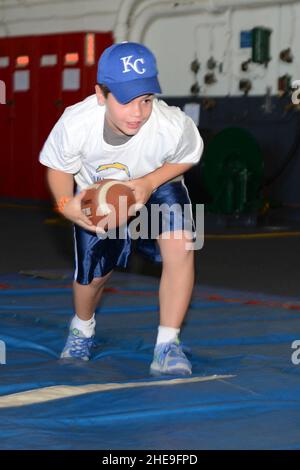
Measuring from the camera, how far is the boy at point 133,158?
146 inches

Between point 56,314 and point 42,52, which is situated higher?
point 42,52

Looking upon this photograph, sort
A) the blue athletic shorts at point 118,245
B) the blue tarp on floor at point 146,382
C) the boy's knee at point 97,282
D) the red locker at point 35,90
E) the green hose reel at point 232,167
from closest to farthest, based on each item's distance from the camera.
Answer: the blue tarp on floor at point 146,382
the blue athletic shorts at point 118,245
the boy's knee at point 97,282
the green hose reel at point 232,167
the red locker at point 35,90

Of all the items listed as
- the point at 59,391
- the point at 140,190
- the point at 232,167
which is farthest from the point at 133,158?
the point at 232,167

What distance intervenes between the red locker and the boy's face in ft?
31.1

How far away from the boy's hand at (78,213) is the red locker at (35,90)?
950 centimetres

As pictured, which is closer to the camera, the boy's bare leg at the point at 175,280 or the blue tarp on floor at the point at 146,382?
the blue tarp on floor at the point at 146,382

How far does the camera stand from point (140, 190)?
374cm

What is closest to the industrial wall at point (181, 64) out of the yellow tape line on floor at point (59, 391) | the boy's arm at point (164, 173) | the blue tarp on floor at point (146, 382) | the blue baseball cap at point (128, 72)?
the blue tarp on floor at point (146, 382)

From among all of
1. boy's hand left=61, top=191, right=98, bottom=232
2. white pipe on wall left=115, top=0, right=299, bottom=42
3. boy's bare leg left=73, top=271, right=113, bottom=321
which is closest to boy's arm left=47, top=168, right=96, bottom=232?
boy's hand left=61, top=191, right=98, bottom=232

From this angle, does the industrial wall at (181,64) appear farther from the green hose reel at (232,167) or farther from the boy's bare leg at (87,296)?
the boy's bare leg at (87,296)

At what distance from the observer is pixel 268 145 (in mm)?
11906
